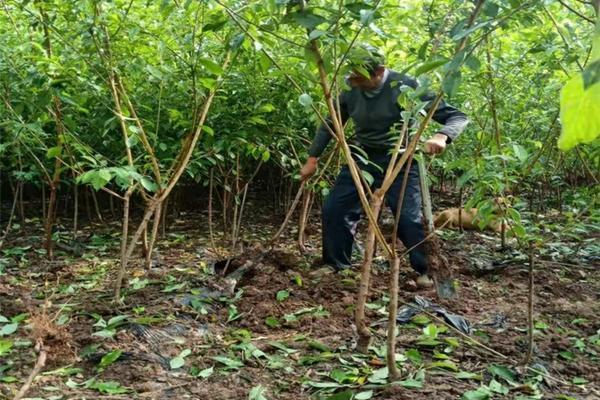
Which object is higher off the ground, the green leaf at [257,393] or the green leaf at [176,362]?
the green leaf at [176,362]

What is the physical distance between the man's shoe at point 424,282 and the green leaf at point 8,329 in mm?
2149

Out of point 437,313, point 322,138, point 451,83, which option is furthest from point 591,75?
point 322,138

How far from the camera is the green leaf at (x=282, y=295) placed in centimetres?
338

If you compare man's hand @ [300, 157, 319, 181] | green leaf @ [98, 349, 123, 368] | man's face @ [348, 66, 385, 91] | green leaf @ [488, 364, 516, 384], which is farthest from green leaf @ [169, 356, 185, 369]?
man's face @ [348, 66, 385, 91]

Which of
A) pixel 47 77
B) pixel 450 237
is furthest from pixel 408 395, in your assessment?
pixel 450 237

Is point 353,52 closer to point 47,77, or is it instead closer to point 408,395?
point 408,395

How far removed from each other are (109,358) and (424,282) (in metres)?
1.89

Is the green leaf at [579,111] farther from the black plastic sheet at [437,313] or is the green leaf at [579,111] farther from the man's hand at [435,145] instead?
the black plastic sheet at [437,313]

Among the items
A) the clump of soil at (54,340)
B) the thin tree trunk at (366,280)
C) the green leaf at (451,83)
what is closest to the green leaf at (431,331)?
the thin tree trunk at (366,280)

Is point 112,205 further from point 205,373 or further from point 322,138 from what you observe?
point 205,373

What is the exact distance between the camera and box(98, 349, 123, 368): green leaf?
2.48 meters

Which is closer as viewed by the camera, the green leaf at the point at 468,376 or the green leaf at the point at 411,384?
the green leaf at the point at 411,384

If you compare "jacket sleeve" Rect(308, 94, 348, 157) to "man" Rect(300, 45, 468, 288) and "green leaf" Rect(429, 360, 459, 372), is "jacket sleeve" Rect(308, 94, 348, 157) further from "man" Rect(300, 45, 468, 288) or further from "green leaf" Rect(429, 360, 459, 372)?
"green leaf" Rect(429, 360, 459, 372)

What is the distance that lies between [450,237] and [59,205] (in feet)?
12.8
